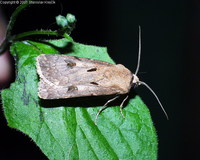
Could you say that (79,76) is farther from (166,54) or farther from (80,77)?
(166,54)

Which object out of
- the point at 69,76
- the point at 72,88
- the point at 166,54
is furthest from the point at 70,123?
the point at 166,54

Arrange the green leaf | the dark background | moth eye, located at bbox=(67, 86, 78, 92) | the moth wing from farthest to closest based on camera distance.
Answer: the dark background → moth eye, located at bbox=(67, 86, 78, 92) → the moth wing → the green leaf

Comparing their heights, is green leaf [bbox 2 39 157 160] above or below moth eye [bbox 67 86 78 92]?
below

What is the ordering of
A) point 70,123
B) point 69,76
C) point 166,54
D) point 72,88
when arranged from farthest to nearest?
point 166,54 < point 69,76 < point 72,88 < point 70,123

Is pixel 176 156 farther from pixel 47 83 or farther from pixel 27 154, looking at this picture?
pixel 47 83

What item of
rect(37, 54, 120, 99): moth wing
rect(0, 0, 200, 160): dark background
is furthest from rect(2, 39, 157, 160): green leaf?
rect(0, 0, 200, 160): dark background

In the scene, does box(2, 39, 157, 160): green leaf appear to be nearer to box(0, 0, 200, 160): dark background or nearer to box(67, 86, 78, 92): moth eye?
box(67, 86, 78, 92): moth eye

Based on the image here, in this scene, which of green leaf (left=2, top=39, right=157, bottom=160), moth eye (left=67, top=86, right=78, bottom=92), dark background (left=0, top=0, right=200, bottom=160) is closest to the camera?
green leaf (left=2, top=39, right=157, bottom=160)

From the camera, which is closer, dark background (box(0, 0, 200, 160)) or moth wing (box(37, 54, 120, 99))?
moth wing (box(37, 54, 120, 99))
